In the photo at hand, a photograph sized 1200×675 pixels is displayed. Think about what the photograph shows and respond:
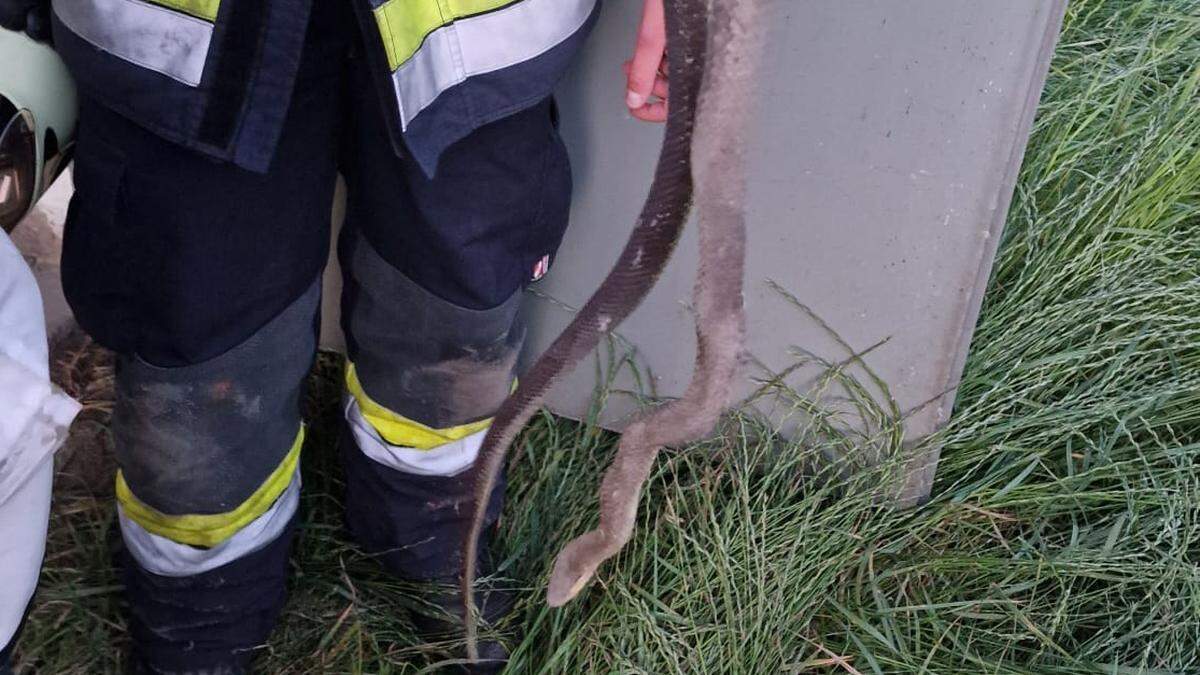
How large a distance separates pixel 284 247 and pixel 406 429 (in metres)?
0.31

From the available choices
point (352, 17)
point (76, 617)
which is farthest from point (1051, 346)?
point (76, 617)

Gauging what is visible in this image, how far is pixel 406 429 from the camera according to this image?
1.41m

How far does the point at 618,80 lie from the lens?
4.54ft

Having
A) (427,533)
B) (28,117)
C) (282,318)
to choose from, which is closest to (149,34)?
(28,117)

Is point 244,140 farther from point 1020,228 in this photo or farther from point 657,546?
point 1020,228

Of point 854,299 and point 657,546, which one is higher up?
point 854,299

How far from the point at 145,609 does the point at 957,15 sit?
1.17m

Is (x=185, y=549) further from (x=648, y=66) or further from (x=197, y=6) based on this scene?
(x=648, y=66)

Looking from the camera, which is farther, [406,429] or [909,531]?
[909,531]

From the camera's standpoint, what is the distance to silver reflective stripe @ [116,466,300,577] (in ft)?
4.42

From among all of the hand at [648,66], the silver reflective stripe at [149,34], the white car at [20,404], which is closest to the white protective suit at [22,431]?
the white car at [20,404]

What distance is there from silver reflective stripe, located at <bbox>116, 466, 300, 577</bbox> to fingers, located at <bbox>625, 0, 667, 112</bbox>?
0.67 meters

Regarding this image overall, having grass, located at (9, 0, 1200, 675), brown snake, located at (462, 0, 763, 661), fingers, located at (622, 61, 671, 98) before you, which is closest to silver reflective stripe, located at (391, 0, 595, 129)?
fingers, located at (622, 61, 671, 98)

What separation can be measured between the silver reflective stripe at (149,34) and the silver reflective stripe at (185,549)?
59 cm
